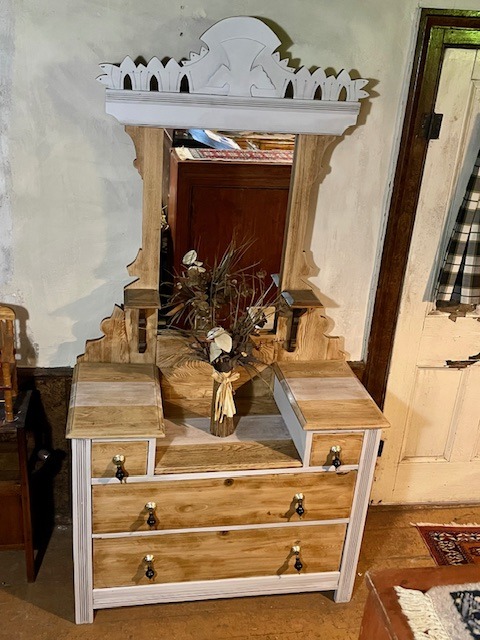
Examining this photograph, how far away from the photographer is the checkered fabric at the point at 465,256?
9.32 feet

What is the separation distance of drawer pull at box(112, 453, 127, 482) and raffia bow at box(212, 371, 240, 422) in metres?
0.38

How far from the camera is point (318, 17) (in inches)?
102

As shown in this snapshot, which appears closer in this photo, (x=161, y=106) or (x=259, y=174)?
(x=161, y=106)

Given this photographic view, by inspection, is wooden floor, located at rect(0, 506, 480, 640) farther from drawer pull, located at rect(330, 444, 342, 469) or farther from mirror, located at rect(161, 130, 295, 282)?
mirror, located at rect(161, 130, 295, 282)

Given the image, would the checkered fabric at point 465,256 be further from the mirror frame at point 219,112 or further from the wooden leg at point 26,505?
the wooden leg at point 26,505

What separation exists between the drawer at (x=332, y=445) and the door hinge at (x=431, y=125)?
1146 mm

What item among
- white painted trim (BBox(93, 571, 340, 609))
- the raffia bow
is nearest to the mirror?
the raffia bow

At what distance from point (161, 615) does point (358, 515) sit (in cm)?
84

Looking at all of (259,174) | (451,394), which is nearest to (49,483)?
(259,174)

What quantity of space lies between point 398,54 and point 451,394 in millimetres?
1474

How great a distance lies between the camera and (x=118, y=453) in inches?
99.1

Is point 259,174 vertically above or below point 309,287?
above

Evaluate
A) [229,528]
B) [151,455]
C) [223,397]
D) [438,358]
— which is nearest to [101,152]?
[223,397]

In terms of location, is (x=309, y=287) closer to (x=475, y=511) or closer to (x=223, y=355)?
(x=223, y=355)
